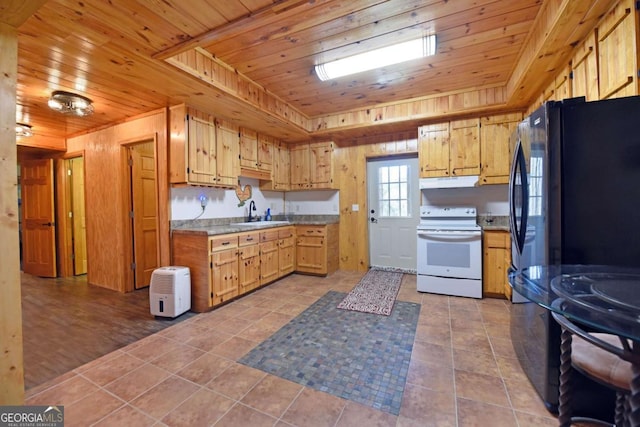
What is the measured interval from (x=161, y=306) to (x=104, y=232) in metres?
1.86

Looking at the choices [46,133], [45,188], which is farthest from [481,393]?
[45,188]

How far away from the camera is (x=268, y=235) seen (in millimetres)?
3787

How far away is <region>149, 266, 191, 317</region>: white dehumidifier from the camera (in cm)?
272

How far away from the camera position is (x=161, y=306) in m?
2.74

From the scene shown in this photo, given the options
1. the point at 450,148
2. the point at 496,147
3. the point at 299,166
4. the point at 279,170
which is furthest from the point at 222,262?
the point at 496,147

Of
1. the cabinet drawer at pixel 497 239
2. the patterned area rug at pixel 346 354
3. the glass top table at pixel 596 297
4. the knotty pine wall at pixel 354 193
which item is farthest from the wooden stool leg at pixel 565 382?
the knotty pine wall at pixel 354 193

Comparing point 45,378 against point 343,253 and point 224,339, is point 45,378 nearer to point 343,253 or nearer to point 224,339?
point 224,339

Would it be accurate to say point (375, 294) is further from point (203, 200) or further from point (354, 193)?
point (203, 200)

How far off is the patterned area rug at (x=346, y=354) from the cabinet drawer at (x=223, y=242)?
45.2 inches

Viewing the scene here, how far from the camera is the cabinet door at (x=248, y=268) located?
3286mm

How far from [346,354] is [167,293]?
76.5 inches

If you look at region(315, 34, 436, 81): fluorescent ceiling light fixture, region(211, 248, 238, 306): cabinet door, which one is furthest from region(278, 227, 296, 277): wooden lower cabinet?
region(315, 34, 436, 81): fluorescent ceiling light fixture

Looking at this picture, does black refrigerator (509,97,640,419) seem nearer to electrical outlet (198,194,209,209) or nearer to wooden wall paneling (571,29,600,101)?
wooden wall paneling (571,29,600,101)

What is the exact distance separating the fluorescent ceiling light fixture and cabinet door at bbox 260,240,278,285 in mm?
2299
